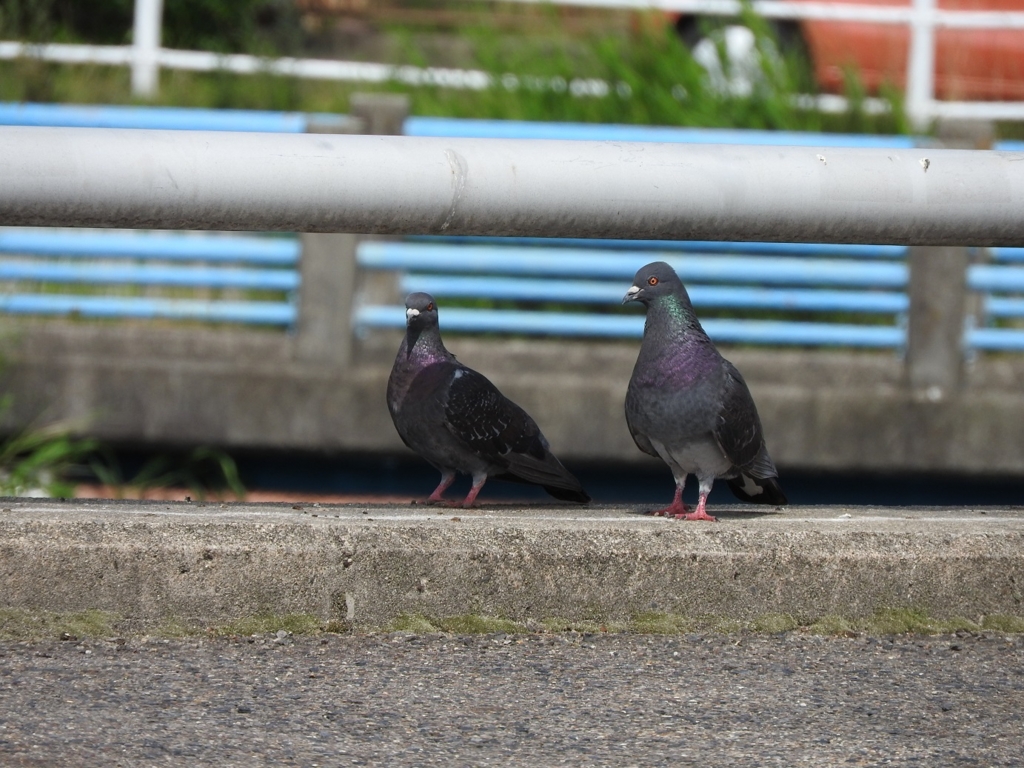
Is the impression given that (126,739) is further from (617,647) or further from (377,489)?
(377,489)

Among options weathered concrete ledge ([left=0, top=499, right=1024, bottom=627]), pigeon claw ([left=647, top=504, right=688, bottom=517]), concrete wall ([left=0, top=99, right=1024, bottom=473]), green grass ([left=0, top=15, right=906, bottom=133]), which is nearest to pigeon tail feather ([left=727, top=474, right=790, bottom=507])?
pigeon claw ([left=647, top=504, right=688, bottom=517])

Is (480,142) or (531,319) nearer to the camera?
(480,142)

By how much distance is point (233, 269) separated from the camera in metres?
6.45

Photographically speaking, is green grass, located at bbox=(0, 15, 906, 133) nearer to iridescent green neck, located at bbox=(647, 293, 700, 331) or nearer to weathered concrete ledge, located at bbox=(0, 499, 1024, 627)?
iridescent green neck, located at bbox=(647, 293, 700, 331)

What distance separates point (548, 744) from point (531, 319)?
443cm

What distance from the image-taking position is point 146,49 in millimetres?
8031

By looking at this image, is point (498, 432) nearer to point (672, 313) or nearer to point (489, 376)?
point (672, 313)

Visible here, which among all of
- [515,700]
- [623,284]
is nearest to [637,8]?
[623,284]

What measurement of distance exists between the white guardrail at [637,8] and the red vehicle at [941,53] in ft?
0.42

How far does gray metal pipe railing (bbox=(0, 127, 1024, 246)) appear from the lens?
7.12 feet

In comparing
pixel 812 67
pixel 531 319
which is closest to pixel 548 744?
pixel 531 319

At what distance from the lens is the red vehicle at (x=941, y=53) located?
821 centimetres

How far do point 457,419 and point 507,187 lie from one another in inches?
48.4

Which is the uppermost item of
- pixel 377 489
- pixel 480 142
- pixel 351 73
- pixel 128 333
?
pixel 351 73
